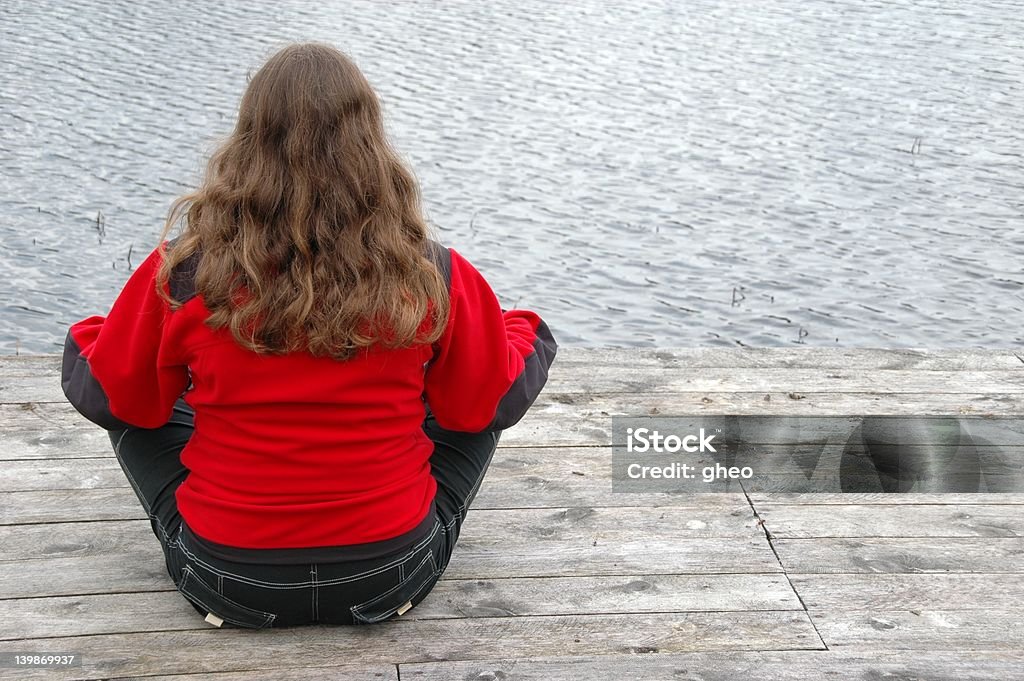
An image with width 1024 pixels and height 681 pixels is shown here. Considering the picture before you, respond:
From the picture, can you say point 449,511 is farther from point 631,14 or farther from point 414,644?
point 631,14

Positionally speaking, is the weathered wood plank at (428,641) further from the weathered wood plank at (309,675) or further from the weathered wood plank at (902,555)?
the weathered wood plank at (902,555)

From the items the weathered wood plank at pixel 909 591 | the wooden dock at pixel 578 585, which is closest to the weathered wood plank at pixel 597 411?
the wooden dock at pixel 578 585

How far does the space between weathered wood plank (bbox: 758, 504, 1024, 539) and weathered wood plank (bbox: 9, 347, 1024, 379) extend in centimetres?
113

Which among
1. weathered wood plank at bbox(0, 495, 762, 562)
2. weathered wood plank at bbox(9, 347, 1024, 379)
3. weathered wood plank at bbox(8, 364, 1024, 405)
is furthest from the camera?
weathered wood plank at bbox(9, 347, 1024, 379)

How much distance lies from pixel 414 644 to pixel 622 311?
508cm

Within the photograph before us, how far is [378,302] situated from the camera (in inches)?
89.0

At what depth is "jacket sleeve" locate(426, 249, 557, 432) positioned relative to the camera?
7.98 ft

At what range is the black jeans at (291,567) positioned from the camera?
8.17ft

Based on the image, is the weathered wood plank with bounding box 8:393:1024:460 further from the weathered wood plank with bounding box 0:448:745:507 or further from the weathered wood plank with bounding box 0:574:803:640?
the weathered wood plank with bounding box 0:574:803:640

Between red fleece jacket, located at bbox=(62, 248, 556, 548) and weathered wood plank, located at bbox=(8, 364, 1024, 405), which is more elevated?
red fleece jacket, located at bbox=(62, 248, 556, 548)

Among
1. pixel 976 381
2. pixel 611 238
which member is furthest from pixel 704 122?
pixel 976 381

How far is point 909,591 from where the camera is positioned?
2.90m

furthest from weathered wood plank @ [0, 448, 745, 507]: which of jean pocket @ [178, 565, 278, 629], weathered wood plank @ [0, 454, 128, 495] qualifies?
jean pocket @ [178, 565, 278, 629]

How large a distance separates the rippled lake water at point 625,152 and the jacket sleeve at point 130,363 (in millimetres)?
4448
